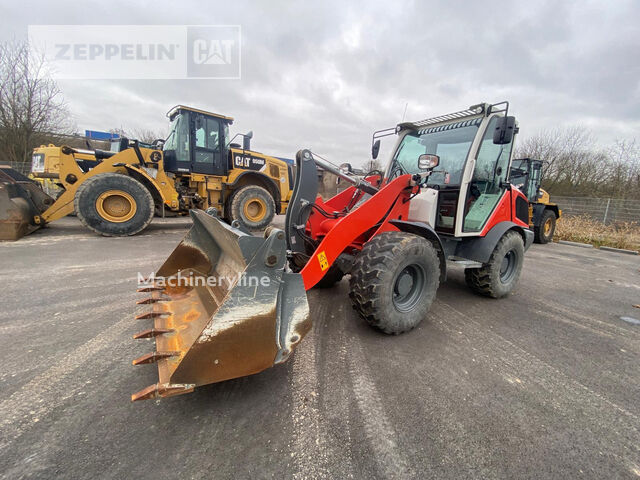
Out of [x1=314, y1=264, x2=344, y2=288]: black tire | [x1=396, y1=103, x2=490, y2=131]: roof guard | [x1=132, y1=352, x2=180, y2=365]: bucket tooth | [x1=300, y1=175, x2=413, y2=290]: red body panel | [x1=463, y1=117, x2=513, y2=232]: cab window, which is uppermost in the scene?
[x1=396, y1=103, x2=490, y2=131]: roof guard

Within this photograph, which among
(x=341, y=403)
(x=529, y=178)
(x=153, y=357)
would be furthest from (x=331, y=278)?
(x=529, y=178)

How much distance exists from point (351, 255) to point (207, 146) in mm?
6770

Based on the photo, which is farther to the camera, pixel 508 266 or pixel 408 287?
pixel 508 266

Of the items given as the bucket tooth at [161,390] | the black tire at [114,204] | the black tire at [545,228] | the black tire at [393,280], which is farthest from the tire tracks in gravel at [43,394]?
the black tire at [545,228]

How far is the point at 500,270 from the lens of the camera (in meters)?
3.76

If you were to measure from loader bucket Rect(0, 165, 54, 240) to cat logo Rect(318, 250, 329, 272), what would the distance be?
7141 mm

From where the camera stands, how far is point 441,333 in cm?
274

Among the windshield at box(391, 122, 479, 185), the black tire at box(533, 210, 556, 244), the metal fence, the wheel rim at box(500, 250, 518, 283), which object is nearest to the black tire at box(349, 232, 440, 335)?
the windshield at box(391, 122, 479, 185)

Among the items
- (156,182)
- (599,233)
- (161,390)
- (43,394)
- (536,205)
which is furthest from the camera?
(599,233)

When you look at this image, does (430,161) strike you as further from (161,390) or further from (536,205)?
(536,205)

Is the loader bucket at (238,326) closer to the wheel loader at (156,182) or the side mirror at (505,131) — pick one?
the side mirror at (505,131)

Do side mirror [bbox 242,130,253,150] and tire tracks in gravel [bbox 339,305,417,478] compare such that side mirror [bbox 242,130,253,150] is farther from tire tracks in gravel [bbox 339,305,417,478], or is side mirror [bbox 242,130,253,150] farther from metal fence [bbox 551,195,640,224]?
metal fence [bbox 551,195,640,224]

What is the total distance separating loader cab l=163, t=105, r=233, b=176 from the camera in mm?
7566

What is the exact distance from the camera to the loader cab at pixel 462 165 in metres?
3.34
